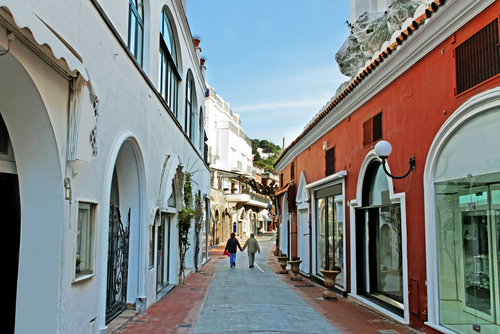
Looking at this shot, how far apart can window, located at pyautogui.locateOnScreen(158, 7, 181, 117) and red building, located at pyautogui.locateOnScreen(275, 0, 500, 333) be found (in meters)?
4.97

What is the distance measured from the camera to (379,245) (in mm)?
10266

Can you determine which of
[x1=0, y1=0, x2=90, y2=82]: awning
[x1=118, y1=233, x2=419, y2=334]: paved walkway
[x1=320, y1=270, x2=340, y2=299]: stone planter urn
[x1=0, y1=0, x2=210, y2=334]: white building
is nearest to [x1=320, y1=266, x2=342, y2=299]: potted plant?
[x1=320, y1=270, x2=340, y2=299]: stone planter urn

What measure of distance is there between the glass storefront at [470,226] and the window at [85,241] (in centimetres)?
529

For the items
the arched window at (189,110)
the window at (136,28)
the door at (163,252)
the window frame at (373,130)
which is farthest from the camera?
the arched window at (189,110)

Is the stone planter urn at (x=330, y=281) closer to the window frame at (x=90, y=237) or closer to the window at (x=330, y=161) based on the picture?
A: the window at (x=330, y=161)

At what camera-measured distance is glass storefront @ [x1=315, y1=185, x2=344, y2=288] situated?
12617 millimetres

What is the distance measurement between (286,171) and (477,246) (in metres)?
16.4

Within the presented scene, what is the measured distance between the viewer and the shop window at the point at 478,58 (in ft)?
18.8

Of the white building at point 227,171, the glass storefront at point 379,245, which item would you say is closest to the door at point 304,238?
the glass storefront at point 379,245

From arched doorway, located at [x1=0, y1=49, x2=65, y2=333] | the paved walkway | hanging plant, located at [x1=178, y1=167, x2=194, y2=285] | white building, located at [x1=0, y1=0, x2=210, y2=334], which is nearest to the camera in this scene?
white building, located at [x1=0, y1=0, x2=210, y2=334]

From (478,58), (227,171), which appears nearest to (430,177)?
(478,58)

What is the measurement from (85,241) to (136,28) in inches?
203

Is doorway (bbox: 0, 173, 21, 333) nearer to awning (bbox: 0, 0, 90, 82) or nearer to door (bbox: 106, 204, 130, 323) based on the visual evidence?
awning (bbox: 0, 0, 90, 82)

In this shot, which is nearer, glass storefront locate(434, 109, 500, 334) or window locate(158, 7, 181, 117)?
glass storefront locate(434, 109, 500, 334)
